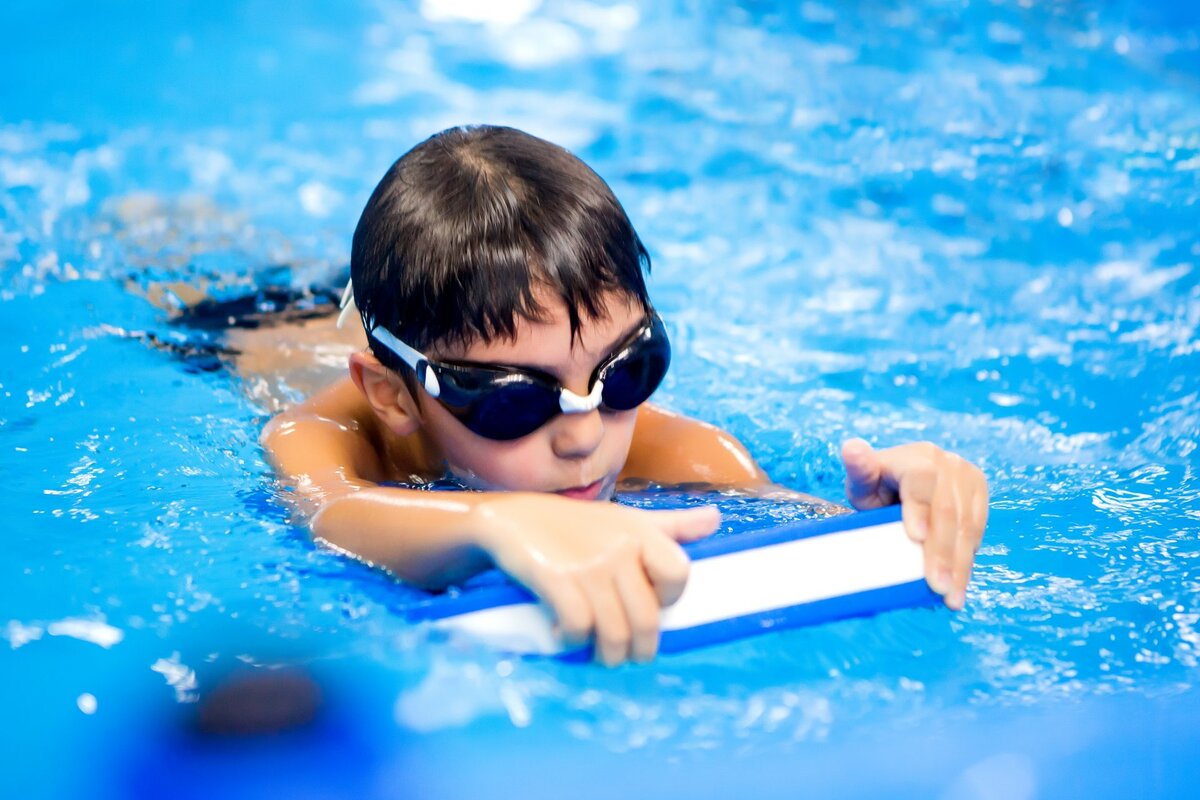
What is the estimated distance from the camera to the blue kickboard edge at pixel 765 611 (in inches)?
72.9

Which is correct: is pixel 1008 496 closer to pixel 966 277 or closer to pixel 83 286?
pixel 966 277

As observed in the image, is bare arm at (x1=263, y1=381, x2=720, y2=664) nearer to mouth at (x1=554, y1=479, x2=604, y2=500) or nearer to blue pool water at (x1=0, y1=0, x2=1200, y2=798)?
blue pool water at (x1=0, y1=0, x2=1200, y2=798)

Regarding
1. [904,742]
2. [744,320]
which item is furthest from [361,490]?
[744,320]

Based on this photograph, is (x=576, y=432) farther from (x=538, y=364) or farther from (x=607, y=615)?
(x=607, y=615)

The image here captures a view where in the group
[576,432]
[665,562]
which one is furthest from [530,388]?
[665,562]

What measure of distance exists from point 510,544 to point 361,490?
548 millimetres

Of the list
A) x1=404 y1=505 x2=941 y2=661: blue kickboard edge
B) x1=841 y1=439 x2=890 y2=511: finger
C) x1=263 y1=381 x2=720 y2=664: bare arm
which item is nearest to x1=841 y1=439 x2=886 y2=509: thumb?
x1=841 y1=439 x2=890 y2=511: finger

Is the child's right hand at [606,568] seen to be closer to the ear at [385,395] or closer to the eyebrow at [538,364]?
the eyebrow at [538,364]

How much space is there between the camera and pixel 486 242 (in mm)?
2295

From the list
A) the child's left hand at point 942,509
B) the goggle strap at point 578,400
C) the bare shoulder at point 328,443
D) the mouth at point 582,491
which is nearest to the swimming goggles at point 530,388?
the goggle strap at point 578,400

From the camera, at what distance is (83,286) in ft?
13.1

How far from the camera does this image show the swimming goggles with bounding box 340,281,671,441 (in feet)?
7.39

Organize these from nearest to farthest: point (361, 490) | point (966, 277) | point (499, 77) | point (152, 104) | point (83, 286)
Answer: point (361, 490) → point (83, 286) → point (966, 277) → point (152, 104) → point (499, 77)

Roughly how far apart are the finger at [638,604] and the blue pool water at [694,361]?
0.17 meters
